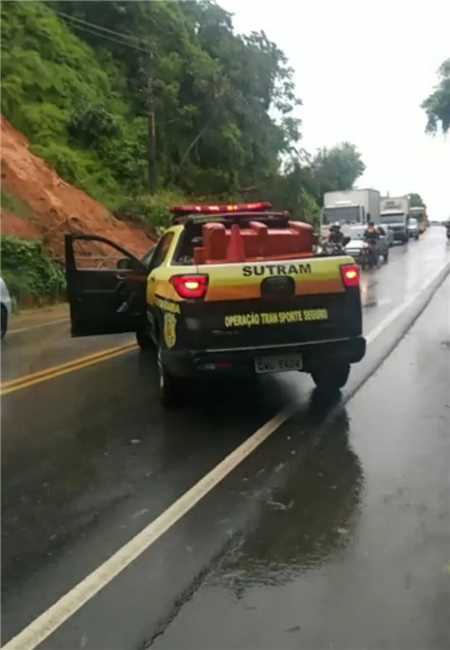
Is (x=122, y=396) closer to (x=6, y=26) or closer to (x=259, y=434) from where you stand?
(x=259, y=434)

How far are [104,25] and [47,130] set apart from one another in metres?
9.09

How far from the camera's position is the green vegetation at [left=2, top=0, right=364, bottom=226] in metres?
30.3

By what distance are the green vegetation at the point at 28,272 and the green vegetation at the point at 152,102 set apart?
860 cm

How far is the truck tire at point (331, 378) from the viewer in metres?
8.01

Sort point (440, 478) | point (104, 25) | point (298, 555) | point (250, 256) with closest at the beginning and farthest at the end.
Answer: point (298, 555)
point (440, 478)
point (250, 256)
point (104, 25)

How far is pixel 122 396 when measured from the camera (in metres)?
8.42

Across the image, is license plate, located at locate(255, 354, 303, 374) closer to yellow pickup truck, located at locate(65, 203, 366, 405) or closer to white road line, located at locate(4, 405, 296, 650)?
yellow pickup truck, located at locate(65, 203, 366, 405)

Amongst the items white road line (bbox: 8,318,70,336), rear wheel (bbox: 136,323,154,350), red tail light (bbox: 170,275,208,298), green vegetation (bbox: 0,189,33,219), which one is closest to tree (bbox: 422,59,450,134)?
green vegetation (bbox: 0,189,33,219)

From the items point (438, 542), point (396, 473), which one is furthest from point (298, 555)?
point (396, 473)

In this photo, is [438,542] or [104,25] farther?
[104,25]

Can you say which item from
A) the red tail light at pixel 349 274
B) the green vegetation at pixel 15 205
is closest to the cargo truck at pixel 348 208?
the green vegetation at pixel 15 205

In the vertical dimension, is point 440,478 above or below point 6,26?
below

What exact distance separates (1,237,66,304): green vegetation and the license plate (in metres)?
13.2

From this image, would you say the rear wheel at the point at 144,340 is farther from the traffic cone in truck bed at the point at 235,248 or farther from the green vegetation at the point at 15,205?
the green vegetation at the point at 15,205
